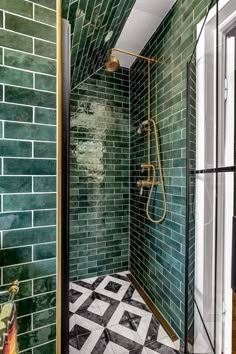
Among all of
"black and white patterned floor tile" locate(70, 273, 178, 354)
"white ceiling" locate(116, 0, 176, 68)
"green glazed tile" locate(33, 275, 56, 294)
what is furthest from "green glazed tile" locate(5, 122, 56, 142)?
"black and white patterned floor tile" locate(70, 273, 178, 354)

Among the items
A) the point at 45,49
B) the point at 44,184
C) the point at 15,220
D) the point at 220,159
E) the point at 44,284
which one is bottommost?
the point at 44,284

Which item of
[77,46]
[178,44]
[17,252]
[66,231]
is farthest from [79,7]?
[17,252]

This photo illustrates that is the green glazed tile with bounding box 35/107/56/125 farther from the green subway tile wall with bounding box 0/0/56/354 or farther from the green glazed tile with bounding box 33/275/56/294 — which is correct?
the green glazed tile with bounding box 33/275/56/294

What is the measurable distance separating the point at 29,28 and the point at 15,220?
→ 34.4 inches

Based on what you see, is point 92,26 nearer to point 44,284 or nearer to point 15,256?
point 15,256

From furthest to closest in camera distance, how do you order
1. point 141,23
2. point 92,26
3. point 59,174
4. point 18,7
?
point 141,23 → point 92,26 → point 59,174 → point 18,7

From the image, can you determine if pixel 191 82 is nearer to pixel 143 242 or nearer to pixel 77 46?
pixel 77 46

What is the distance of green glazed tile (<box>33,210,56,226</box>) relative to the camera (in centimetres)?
89

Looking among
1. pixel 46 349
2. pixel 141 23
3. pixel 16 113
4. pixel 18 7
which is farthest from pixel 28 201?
pixel 141 23

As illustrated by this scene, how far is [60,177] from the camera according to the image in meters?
A: 0.94

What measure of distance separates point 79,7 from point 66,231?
132cm

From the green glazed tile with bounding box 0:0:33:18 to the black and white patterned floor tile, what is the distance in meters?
2.08

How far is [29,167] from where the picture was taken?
877 mm

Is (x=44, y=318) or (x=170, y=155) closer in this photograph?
(x=44, y=318)
